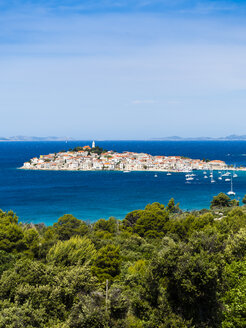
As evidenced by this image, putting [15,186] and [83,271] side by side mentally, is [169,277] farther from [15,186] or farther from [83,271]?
[15,186]

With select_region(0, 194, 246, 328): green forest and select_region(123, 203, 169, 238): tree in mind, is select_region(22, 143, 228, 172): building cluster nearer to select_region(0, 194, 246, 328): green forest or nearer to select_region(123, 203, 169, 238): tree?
select_region(123, 203, 169, 238): tree

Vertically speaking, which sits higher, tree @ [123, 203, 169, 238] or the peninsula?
the peninsula

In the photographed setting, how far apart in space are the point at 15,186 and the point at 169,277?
5191 centimetres

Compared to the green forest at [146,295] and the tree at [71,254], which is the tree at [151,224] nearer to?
the tree at [71,254]

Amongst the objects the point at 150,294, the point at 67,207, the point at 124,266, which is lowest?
the point at 67,207

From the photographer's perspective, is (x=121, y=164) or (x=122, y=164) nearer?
(x=121, y=164)

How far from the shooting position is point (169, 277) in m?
8.16

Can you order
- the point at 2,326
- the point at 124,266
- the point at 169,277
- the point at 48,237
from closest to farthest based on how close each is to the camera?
the point at 2,326, the point at 169,277, the point at 124,266, the point at 48,237

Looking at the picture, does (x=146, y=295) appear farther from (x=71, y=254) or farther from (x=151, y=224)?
(x=151, y=224)

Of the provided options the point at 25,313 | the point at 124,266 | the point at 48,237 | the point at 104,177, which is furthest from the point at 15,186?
the point at 25,313

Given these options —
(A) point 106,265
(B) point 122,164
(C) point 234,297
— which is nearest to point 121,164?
(B) point 122,164

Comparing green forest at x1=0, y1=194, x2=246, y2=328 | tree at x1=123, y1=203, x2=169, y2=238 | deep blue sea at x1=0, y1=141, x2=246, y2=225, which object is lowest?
deep blue sea at x1=0, y1=141, x2=246, y2=225

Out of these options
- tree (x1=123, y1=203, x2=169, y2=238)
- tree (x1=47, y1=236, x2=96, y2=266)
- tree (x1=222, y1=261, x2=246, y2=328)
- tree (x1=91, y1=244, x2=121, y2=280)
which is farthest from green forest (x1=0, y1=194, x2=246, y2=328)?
tree (x1=123, y1=203, x2=169, y2=238)

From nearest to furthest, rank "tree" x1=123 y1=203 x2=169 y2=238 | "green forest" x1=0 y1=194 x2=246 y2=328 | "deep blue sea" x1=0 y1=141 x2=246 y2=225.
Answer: "green forest" x1=0 y1=194 x2=246 y2=328 < "tree" x1=123 y1=203 x2=169 y2=238 < "deep blue sea" x1=0 y1=141 x2=246 y2=225
